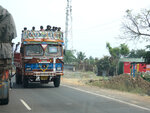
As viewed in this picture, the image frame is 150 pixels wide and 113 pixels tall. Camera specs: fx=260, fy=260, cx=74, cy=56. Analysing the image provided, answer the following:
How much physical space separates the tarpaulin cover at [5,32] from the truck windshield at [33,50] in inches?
321

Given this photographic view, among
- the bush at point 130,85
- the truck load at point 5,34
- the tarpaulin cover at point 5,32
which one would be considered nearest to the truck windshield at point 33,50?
the bush at point 130,85


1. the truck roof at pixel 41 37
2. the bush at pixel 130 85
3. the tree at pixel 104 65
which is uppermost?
the truck roof at pixel 41 37

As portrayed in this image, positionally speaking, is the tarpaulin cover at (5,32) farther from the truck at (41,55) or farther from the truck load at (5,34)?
the truck at (41,55)

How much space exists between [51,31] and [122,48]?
34195 mm

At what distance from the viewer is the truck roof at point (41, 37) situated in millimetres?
16672

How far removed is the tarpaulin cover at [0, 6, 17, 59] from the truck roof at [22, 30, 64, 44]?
8.21 metres

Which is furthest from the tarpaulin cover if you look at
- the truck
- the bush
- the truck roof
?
the bush

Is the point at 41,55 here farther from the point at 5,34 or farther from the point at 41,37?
the point at 5,34

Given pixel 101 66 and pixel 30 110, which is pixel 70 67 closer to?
pixel 101 66

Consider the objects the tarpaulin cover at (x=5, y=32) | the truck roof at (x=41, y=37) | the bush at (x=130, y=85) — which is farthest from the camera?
the bush at (x=130, y=85)

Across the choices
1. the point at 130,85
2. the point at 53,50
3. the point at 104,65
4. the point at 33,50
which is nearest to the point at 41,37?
the point at 33,50

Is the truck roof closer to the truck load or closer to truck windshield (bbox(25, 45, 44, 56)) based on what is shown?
truck windshield (bbox(25, 45, 44, 56))

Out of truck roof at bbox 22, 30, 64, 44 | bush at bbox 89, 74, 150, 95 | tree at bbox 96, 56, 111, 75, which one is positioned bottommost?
bush at bbox 89, 74, 150, 95

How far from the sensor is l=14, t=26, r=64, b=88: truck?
54.0 feet
